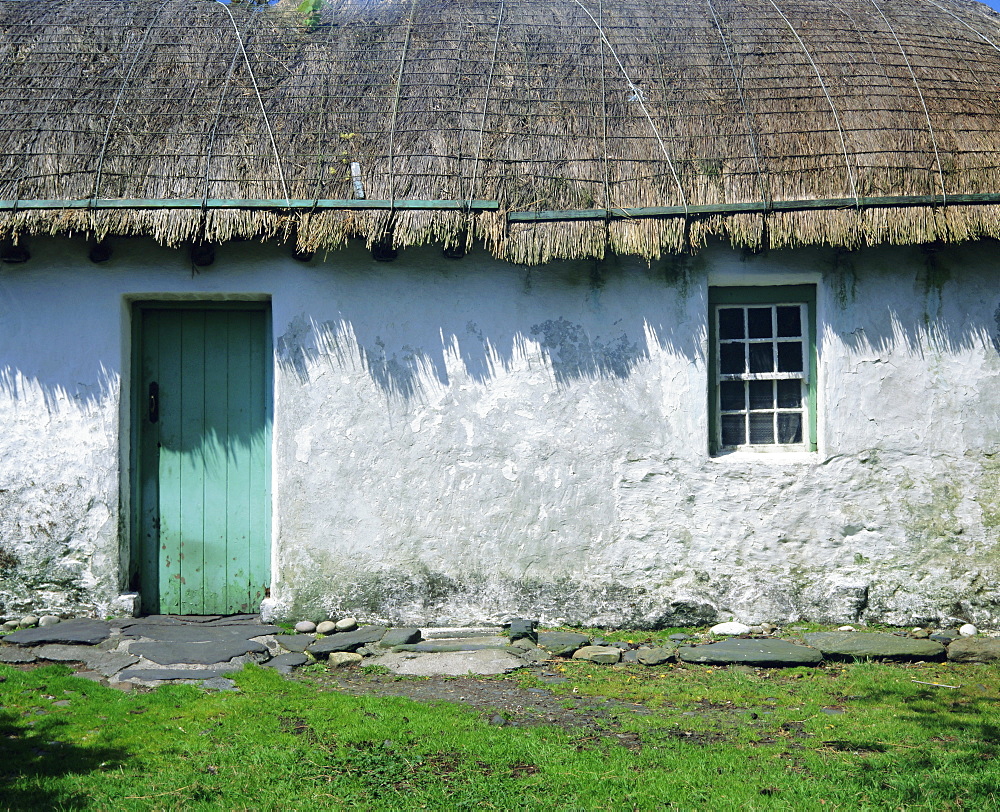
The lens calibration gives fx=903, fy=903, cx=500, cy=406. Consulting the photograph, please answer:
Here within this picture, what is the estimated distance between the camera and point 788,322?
6.44 metres

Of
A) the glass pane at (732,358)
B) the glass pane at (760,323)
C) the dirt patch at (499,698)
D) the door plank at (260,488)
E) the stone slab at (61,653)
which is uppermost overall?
the glass pane at (760,323)

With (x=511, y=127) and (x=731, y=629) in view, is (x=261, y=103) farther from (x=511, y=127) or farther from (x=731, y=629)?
(x=731, y=629)

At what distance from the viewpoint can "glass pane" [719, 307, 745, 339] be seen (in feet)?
21.2

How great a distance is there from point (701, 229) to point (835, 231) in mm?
862

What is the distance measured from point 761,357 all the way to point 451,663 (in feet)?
9.96

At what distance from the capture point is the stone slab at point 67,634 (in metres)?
5.77

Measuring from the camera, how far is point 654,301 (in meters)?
6.28

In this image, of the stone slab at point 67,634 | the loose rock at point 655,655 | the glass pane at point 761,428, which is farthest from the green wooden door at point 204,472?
the glass pane at point 761,428

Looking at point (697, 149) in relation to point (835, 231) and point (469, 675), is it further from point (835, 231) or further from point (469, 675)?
point (469, 675)

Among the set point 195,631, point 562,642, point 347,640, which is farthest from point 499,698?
point 195,631

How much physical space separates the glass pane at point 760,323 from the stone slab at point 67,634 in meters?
4.84

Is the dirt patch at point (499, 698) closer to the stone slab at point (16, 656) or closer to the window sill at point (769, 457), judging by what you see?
the stone slab at point (16, 656)

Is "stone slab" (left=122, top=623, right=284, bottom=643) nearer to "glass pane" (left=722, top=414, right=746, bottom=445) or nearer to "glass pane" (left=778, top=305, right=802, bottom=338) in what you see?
"glass pane" (left=722, top=414, right=746, bottom=445)

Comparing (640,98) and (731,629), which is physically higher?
(640,98)
